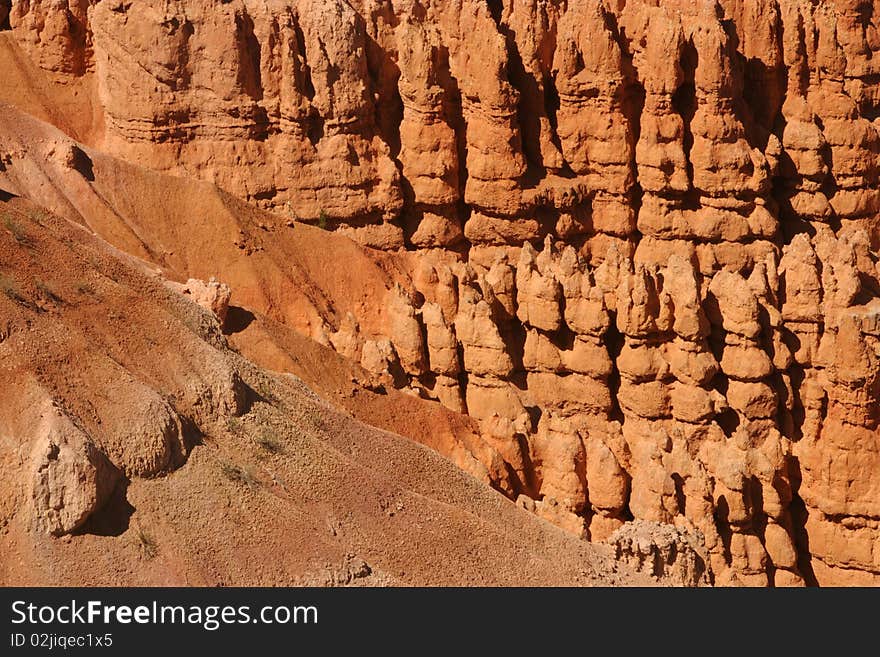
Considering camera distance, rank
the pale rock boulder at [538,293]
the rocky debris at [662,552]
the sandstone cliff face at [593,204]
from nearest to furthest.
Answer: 1. the rocky debris at [662,552]
2. the sandstone cliff face at [593,204]
3. the pale rock boulder at [538,293]

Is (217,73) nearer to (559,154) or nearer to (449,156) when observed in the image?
(449,156)

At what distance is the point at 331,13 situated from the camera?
39.6 meters

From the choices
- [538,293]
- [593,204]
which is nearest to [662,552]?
[538,293]

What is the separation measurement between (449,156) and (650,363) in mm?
6935

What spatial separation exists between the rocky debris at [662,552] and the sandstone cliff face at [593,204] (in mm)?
5439

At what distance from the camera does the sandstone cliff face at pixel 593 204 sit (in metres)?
36.3

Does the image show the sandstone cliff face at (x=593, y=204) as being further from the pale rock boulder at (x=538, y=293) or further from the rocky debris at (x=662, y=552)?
the rocky debris at (x=662, y=552)

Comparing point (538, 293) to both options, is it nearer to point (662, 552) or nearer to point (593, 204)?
point (593, 204)

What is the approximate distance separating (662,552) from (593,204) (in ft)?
52.6

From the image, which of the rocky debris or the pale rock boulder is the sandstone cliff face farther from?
the rocky debris

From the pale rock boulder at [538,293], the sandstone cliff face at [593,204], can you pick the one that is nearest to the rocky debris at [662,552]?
the sandstone cliff face at [593,204]

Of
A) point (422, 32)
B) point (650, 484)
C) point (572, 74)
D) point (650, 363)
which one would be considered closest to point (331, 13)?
point (422, 32)

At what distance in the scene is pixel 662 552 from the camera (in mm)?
27656

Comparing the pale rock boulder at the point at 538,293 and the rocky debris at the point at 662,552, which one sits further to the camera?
the pale rock boulder at the point at 538,293
